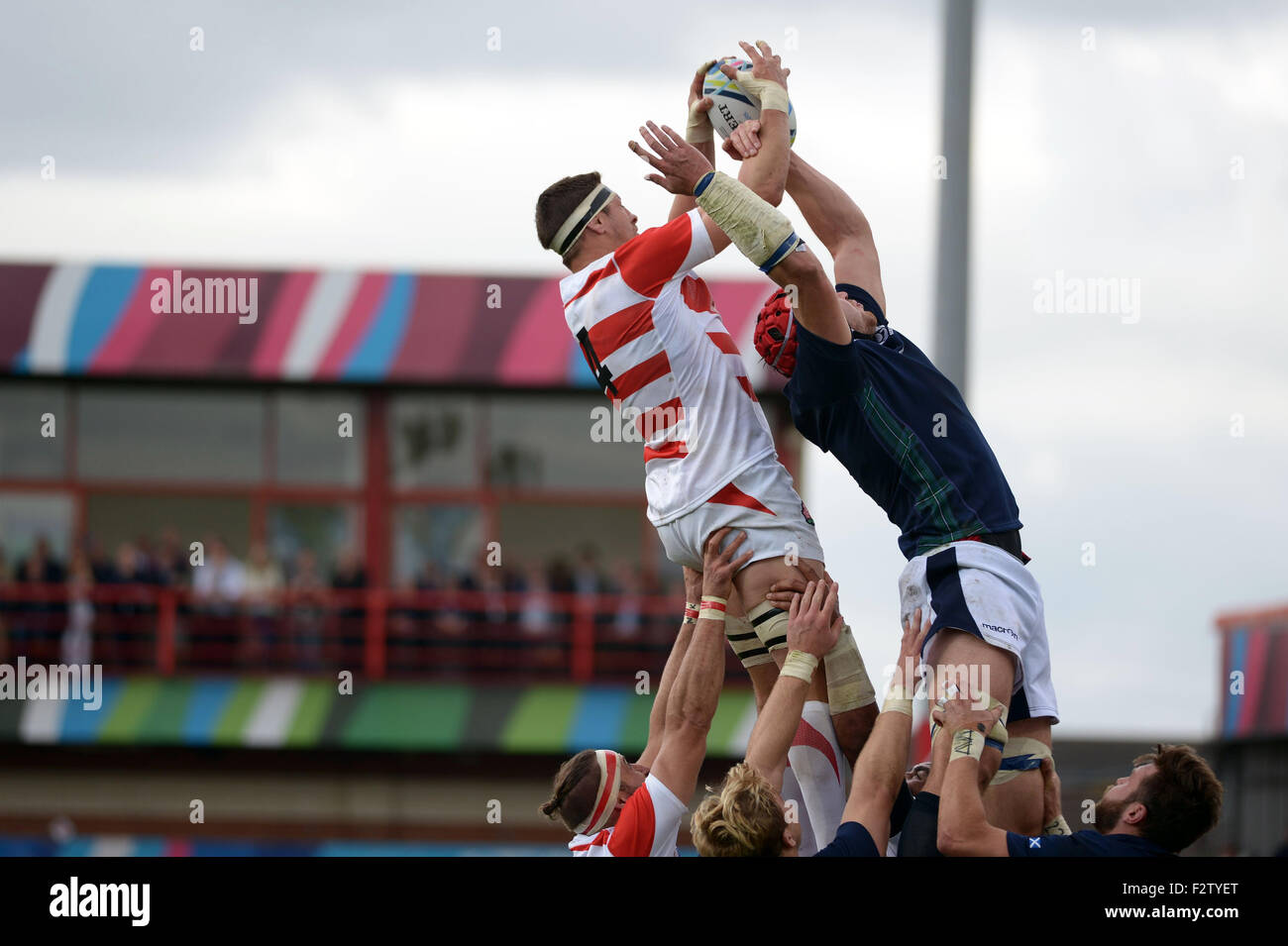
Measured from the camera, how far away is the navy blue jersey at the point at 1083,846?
4.85 meters

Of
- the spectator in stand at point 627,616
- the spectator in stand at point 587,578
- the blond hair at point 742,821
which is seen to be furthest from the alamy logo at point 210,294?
the blond hair at point 742,821

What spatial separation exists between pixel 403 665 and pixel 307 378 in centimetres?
399

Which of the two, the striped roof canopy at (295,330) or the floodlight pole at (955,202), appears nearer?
the floodlight pole at (955,202)

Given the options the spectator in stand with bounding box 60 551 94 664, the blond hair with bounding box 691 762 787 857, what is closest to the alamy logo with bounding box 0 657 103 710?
the spectator in stand with bounding box 60 551 94 664

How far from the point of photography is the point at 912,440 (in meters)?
5.18

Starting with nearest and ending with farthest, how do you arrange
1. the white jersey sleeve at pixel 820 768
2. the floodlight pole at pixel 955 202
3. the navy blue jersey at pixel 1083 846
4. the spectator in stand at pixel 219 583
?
the navy blue jersey at pixel 1083 846
the white jersey sleeve at pixel 820 768
the floodlight pole at pixel 955 202
the spectator in stand at pixel 219 583

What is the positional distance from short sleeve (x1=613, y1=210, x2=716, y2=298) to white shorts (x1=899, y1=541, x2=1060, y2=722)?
128cm

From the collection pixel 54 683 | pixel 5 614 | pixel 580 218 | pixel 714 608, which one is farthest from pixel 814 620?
pixel 5 614

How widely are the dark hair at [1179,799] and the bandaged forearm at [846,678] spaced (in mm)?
997

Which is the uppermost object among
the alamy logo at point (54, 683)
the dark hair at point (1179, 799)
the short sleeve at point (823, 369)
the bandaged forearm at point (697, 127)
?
the bandaged forearm at point (697, 127)

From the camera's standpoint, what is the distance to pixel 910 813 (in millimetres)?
5000

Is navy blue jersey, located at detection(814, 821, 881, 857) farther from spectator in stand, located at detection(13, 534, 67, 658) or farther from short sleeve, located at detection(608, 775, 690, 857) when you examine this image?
spectator in stand, located at detection(13, 534, 67, 658)

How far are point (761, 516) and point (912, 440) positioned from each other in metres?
0.58
